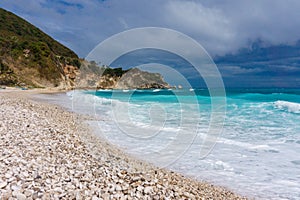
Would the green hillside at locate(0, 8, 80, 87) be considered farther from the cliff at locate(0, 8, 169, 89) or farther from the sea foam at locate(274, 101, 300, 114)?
the sea foam at locate(274, 101, 300, 114)

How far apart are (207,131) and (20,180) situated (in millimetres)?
9496

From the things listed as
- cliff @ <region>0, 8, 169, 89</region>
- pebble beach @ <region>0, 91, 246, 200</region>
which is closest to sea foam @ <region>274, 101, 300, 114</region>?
cliff @ <region>0, 8, 169, 89</region>

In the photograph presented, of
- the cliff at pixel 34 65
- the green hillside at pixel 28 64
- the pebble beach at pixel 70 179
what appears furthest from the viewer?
the cliff at pixel 34 65

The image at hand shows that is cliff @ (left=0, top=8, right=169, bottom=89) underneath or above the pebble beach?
above

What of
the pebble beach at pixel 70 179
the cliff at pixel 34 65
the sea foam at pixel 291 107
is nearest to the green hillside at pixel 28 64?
the cliff at pixel 34 65

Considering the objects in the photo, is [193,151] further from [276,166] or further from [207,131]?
[207,131]

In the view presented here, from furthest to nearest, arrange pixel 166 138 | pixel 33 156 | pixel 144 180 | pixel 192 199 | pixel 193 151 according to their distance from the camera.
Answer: pixel 166 138 < pixel 193 151 < pixel 33 156 < pixel 144 180 < pixel 192 199

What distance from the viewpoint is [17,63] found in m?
54.3

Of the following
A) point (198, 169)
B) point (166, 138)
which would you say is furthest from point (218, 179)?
point (166, 138)

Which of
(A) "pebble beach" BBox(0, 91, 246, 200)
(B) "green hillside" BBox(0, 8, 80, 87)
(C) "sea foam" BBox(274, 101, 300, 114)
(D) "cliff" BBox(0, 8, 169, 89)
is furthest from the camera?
(D) "cliff" BBox(0, 8, 169, 89)

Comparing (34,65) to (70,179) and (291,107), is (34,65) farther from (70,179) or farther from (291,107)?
(70,179)

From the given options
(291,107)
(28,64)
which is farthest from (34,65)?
(291,107)

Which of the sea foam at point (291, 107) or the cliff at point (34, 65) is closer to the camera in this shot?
the sea foam at point (291, 107)

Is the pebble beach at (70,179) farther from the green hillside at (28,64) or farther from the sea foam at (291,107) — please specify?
the green hillside at (28,64)
